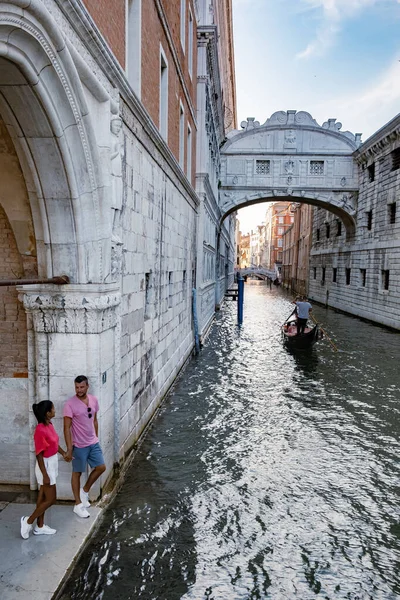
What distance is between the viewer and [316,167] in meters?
24.4

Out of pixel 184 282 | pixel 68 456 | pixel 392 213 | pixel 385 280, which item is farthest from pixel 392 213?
pixel 68 456

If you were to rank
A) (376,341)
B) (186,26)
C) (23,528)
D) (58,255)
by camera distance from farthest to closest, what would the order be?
1. (376,341)
2. (186,26)
3. (58,255)
4. (23,528)

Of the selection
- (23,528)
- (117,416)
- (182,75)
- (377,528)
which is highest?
(182,75)

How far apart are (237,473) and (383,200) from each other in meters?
18.7

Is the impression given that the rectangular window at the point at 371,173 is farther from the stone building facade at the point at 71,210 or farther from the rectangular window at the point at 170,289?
the stone building facade at the point at 71,210

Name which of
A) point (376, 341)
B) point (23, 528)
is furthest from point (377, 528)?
point (376, 341)

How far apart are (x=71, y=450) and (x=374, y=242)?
68.9ft

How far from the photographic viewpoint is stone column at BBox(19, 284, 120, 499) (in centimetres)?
451

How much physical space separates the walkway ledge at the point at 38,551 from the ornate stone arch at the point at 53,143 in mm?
2348

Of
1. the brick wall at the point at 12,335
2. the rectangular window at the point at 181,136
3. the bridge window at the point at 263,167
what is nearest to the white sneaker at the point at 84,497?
the brick wall at the point at 12,335

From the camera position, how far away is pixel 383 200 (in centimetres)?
2130

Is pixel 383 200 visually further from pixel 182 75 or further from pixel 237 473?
pixel 237 473

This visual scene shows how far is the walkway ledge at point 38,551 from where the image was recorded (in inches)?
135

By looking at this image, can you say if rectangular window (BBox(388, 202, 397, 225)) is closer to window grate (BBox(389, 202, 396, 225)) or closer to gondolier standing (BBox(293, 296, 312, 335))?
window grate (BBox(389, 202, 396, 225))
